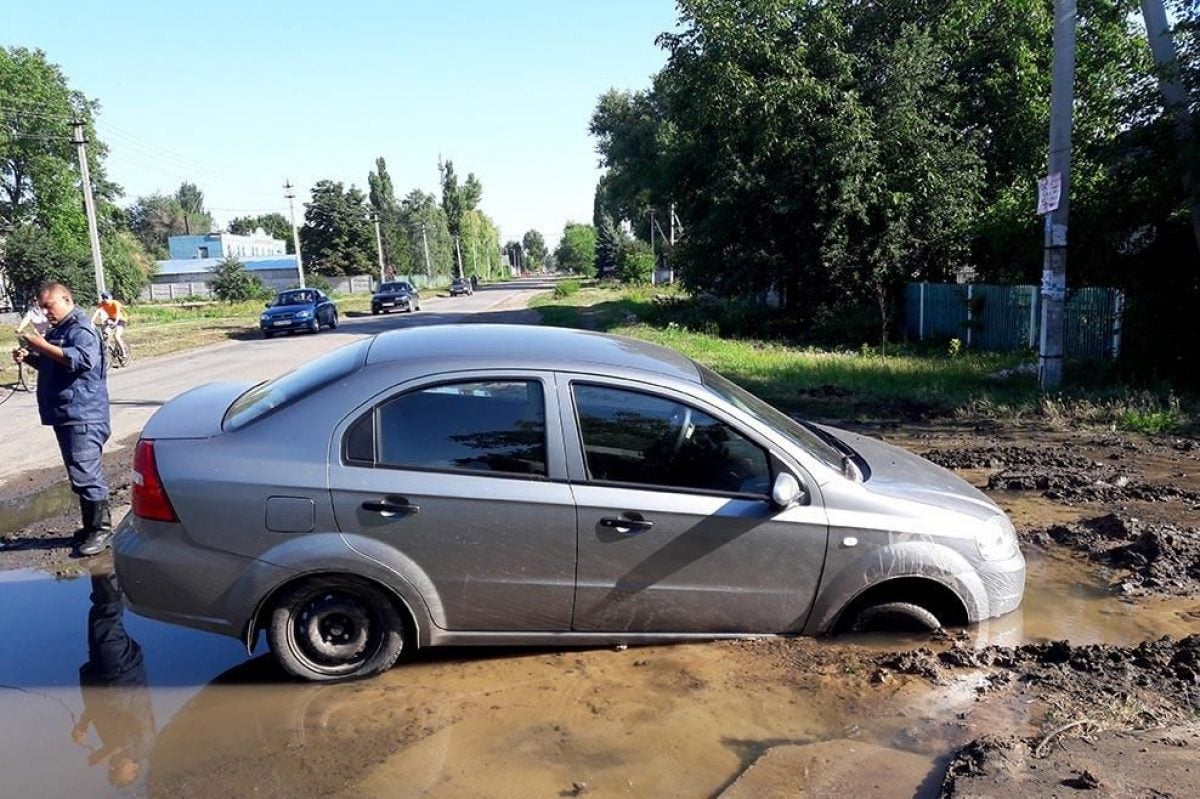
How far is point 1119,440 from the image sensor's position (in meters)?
9.00

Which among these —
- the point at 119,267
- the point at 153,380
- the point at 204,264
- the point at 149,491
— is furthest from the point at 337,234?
the point at 149,491

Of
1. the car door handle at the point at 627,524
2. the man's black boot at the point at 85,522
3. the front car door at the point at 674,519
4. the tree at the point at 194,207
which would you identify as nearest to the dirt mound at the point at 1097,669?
the front car door at the point at 674,519

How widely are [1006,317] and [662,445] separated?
16223 mm

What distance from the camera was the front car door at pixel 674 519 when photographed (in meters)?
4.00

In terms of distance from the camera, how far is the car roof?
13.7 feet

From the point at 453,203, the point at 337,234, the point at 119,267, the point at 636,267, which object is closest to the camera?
the point at 119,267

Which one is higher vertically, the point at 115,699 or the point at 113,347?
the point at 113,347

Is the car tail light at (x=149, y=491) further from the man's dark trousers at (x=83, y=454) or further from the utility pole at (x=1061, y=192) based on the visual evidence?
the utility pole at (x=1061, y=192)

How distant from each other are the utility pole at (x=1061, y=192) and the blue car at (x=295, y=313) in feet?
75.7

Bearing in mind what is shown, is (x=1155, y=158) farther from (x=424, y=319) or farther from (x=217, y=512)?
(x=424, y=319)

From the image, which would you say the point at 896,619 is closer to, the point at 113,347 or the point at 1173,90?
the point at 1173,90

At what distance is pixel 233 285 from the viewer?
60750 mm

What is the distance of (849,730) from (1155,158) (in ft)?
35.1

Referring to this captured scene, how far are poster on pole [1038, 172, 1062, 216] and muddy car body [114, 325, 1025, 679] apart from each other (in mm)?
8374
